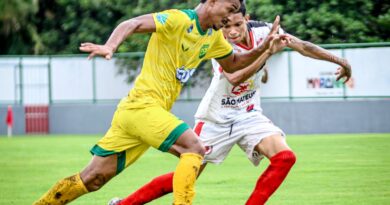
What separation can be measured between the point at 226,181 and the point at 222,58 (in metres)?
4.84

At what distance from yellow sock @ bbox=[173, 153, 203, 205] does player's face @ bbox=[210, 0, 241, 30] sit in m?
1.10

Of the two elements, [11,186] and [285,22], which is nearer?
[11,186]

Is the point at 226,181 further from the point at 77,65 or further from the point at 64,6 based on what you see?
the point at 64,6

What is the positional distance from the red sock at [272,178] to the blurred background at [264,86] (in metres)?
16.8

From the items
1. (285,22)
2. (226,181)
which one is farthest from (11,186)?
(285,22)

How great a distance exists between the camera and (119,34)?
6.91m

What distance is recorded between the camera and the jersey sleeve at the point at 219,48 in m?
7.77

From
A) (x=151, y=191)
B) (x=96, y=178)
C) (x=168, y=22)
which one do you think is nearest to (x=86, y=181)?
(x=96, y=178)

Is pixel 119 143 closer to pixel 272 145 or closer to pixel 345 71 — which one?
pixel 272 145

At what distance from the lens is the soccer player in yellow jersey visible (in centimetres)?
724

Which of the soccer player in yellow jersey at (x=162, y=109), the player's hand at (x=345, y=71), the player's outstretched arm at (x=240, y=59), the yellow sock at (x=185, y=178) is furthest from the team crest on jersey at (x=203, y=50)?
the player's hand at (x=345, y=71)

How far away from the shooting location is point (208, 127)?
887 centimetres

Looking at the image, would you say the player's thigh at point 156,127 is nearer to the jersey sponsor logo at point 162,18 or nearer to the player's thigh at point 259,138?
the jersey sponsor logo at point 162,18

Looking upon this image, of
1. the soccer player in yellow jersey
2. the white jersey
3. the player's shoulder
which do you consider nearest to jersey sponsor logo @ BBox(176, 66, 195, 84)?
the soccer player in yellow jersey
